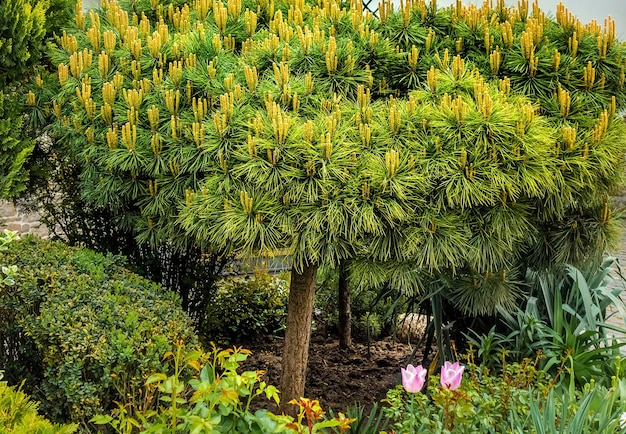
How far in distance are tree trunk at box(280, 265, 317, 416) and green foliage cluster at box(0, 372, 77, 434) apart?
48.8 inches

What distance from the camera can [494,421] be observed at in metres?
2.24

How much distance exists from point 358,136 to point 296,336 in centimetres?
106

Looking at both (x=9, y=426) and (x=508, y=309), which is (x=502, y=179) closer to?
(x=508, y=309)

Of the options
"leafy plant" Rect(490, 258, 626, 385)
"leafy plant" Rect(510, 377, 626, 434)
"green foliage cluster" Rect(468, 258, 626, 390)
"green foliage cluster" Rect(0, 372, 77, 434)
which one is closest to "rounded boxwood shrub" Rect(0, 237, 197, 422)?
"green foliage cluster" Rect(0, 372, 77, 434)

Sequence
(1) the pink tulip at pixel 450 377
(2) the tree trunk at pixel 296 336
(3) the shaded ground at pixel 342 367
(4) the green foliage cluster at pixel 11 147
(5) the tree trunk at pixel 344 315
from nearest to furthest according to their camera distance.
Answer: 1. (1) the pink tulip at pixel 450 377
2. (2) the tree trunk at pixel 296 336
3. (4) the green foliage cluster at pixel 11 147
4. (3) the shaded ground at pixel 342 367
5. (5) the tree trunk at pixel 344 315

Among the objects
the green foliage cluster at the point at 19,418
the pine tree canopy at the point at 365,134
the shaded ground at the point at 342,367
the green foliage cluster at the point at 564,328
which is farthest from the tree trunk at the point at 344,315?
the green foliage cluster at the point at 19,418

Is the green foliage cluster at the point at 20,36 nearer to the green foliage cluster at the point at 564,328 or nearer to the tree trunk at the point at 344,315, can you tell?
the tree trunk at the point at 344,315

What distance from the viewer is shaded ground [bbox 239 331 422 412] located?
3.49m

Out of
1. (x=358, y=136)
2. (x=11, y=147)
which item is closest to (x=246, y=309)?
(x=11, y=147)

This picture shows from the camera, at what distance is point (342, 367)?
3.96 m

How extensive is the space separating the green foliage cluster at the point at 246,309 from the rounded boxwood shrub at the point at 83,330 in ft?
4.55

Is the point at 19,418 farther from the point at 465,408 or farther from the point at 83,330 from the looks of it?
the point at 465,408

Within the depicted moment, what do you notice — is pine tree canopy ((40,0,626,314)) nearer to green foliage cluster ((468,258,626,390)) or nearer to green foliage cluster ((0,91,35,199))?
green foliage cluster ((0,91,35,199))

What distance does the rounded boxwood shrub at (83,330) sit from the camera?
2.20 m
